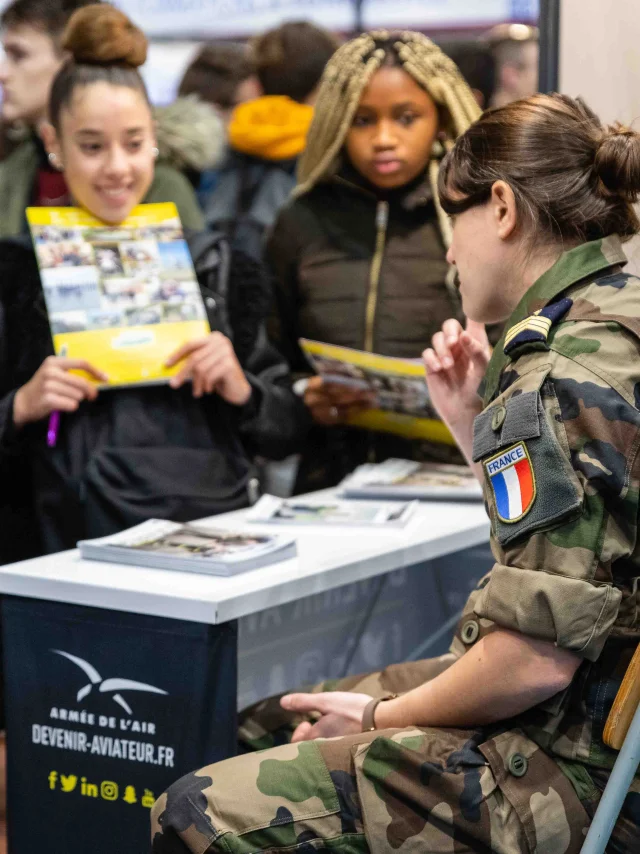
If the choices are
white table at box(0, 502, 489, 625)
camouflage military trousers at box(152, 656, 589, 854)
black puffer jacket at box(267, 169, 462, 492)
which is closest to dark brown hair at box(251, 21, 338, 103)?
black puffer jacket at box(267, 169, 462, 492)

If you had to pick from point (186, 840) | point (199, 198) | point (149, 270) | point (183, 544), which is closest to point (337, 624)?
point (183, 544)

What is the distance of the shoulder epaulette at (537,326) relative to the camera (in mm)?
1416

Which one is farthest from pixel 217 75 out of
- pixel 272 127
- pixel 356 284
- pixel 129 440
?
pixel 129 440

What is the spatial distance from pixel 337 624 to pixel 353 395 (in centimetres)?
54

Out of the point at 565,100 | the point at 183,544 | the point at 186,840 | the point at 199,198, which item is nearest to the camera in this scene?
the point at 186,840

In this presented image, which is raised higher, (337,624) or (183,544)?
(183,544)

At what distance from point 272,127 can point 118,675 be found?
2579 millimetres

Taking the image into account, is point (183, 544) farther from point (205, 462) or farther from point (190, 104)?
point (190, 104)

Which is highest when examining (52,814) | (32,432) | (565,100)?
(565,100)

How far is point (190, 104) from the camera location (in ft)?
10.6

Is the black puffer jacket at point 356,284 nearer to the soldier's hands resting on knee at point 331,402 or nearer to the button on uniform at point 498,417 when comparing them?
the soldier's hands resting on knee at point 331,402

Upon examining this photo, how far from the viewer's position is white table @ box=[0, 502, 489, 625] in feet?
5.92

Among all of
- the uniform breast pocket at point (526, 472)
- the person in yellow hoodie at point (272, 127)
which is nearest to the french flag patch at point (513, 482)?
the uniform breast pocket at point (526, 472)

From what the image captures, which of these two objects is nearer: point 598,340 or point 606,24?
point 598,340
